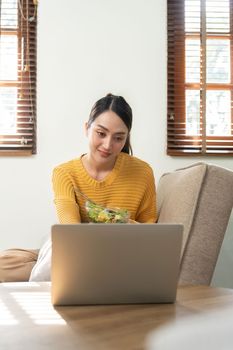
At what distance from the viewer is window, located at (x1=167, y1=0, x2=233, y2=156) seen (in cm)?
284

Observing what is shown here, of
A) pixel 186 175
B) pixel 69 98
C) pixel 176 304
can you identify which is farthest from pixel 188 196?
pixel 69 98

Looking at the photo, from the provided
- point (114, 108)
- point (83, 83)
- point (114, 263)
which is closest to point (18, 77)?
point (83, 83)

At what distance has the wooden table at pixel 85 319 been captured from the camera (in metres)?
0.68

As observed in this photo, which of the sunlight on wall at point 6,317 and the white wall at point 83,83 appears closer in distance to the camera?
the sunlight on wall at point 6,317

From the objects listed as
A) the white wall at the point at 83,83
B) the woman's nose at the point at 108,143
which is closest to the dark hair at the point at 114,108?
the woman's nose at the point at 108,143

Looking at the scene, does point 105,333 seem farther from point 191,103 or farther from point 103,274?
point 191,103

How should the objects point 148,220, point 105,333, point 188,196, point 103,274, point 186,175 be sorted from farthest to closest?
point 148,220
point 186,175
point 188,196
point 103,274
point 105,333

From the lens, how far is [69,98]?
283 centimetres

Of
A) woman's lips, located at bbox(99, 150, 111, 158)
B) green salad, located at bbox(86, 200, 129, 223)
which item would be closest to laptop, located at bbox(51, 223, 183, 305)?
green salad, located at bbox(86, 200, 129, 223)

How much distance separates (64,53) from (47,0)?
1.02ft

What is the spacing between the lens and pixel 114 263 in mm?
937

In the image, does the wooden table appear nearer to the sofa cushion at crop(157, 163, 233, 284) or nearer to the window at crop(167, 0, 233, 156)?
the sofa cushion at crop(157, 163, 233, 284)

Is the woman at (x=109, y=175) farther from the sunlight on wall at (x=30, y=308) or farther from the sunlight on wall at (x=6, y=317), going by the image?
the sunlight on wall at (x=6, y=317)

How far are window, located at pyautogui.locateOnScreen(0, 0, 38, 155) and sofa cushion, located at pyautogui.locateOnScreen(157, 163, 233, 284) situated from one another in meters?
1.31
